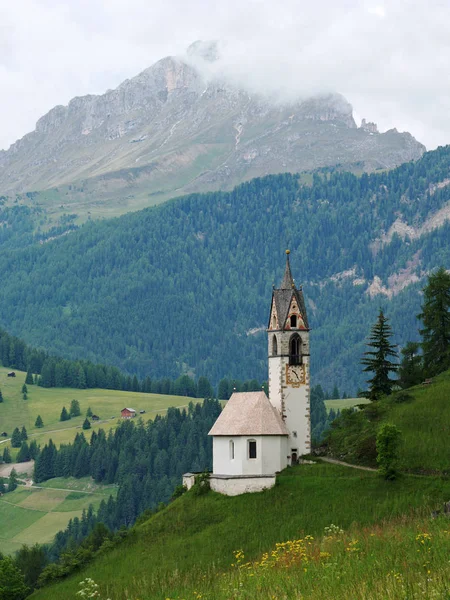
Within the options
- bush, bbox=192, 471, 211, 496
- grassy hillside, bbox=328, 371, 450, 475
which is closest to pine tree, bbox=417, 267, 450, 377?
grassy hillside, bbox=328, 371, 450, 475

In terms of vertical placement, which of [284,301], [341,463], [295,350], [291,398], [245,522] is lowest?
[245,522]

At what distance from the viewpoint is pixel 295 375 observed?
110m

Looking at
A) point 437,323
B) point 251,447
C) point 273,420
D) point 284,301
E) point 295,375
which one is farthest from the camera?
point 437,323

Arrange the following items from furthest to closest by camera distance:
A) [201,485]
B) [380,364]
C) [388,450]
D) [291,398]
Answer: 1. [380,364]
2. [291,398]
3. [201,485]
4. [388,450]

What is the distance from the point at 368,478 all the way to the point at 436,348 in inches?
1521

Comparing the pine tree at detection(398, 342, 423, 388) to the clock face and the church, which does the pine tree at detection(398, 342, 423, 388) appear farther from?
the clock face

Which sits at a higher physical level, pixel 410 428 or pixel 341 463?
pixel 410 428

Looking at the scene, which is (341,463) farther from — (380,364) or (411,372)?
(411,372)

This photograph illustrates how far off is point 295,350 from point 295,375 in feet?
8.79

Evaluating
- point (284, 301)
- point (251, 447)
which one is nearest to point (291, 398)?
point (251, 447)

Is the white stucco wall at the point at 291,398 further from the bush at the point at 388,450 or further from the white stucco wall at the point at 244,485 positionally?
the bush at the point at 388,450

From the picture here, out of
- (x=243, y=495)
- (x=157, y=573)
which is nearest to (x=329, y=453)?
(x=243, y=495)

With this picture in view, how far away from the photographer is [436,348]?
129750mm

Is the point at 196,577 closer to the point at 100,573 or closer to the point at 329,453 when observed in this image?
the point at 100,573
